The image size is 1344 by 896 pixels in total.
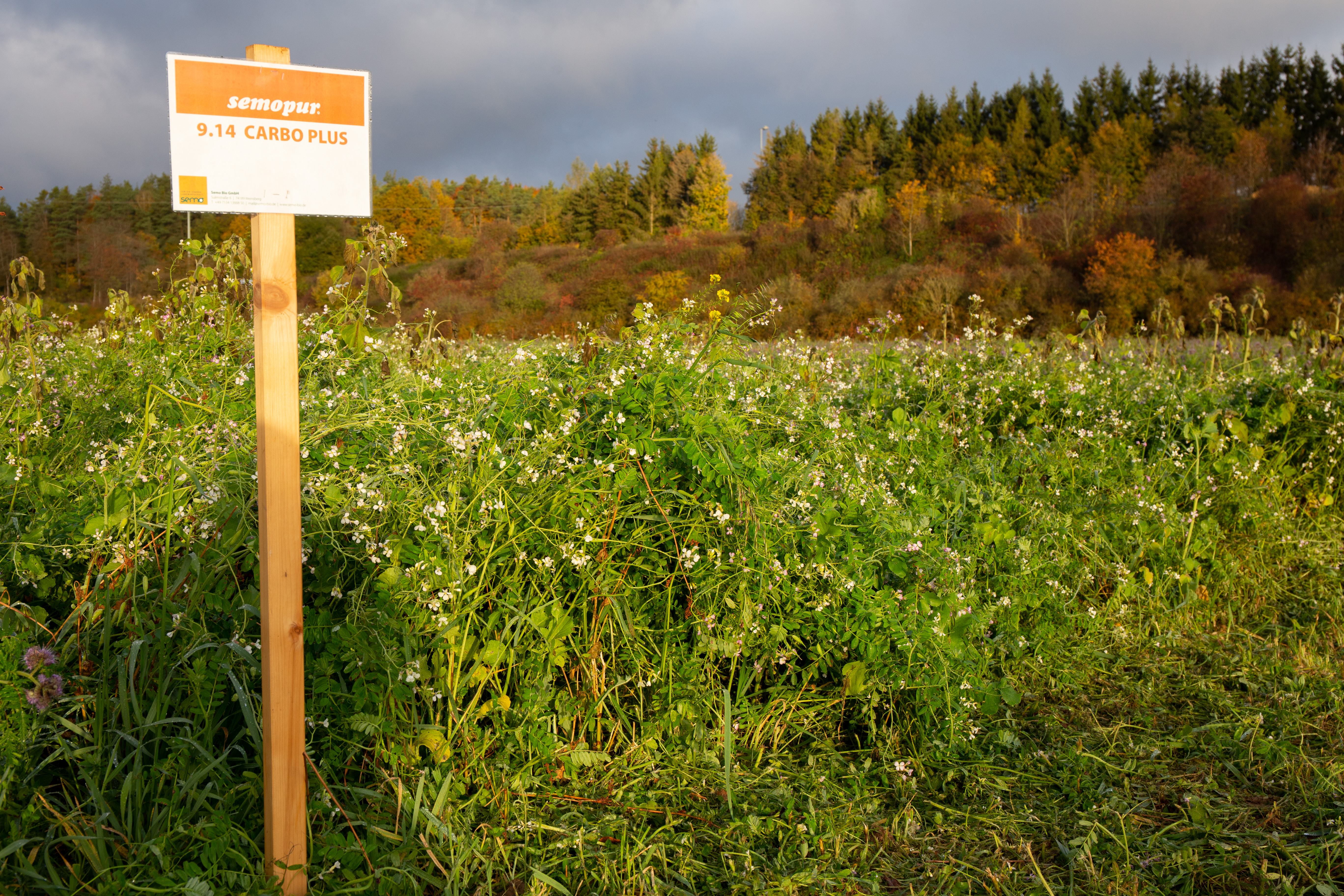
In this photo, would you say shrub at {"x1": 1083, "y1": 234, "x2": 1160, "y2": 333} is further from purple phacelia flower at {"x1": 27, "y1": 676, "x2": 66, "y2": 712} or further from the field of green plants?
purple phacelia flower at {"x1": 27, "y1": 676, "x2": 66, "y2": 712}

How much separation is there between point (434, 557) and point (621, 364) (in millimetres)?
1130

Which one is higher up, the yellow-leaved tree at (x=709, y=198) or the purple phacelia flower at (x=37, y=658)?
the yellow-leaved tree at (x=709, y=198)

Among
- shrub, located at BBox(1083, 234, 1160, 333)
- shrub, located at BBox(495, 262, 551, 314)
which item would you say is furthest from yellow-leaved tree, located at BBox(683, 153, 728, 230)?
shrub, located at BBox(1083, 234, 1160, 333)

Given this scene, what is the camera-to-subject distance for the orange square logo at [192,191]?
1.90 metres

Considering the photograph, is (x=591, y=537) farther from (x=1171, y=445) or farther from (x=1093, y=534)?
(x=1171, y=445)

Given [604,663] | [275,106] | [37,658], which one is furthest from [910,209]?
[37,658]

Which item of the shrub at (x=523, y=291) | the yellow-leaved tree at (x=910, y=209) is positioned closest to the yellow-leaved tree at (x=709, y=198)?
the yellow-leaved tree at (x=910, y=209)

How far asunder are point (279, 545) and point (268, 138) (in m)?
0.96

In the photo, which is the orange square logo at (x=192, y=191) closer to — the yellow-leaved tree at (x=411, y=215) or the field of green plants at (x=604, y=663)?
the field of green plants at (x=604, y=663)

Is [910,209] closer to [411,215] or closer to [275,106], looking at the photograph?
[411,215]

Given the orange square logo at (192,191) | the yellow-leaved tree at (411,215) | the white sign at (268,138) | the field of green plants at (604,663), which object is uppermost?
the yellow-leaved tree at (411,215)

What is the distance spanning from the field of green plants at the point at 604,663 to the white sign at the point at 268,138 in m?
0.86

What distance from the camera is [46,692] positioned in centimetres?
230

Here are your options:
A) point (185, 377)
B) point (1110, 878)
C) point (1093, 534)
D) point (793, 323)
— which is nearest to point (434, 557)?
point (185, 377)
